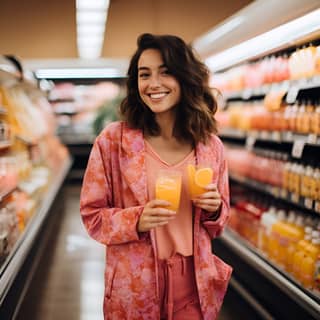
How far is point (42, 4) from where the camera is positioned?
5.20 metres

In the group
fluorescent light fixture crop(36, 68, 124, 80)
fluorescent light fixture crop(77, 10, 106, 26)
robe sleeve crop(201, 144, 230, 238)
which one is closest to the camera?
robe sleeve crop(201, 144, 230, 238)

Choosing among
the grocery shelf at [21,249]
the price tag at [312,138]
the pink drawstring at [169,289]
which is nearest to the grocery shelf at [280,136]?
the price tag at [312,138]

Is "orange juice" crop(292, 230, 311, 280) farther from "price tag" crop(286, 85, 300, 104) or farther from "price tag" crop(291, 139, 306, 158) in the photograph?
"price tag" crop(286, 85, 300, 104)

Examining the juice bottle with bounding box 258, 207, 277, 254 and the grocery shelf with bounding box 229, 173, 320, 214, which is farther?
the juice bottle with bounding box 258, 207, 277, 254

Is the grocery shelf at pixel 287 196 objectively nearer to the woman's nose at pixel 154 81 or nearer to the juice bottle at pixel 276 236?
the juice bottle at pixel 276 236

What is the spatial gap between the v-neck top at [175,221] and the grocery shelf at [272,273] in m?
1.29

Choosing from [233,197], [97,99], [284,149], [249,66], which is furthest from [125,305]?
[97,99]

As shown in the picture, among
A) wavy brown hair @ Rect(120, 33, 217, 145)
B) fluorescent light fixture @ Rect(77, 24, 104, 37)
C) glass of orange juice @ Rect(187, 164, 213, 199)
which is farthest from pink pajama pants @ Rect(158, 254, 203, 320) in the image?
fluorescent light fixture @ Rect(77, 24, 104, 37)

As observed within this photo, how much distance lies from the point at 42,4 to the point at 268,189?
2782 millimetres

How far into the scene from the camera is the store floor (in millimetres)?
Result: 4016

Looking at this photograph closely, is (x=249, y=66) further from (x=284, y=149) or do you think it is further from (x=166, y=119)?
(x=166, y=119)

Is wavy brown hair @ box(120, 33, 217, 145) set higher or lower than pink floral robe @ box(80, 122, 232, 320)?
higher

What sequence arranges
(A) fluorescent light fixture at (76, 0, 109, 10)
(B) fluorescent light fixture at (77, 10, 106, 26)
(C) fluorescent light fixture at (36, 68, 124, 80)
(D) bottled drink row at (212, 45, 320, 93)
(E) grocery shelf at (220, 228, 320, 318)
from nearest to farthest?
(E) grocery shelf at (220, 228, 320, 318)
(D) bottled drink row at (212, 45, 320, 93)
(A) fluorescent light fixture at (76, 0, 109, 10)
(B) fluorescent light fixture at (77, 10, 106, 26)
(C) fluorescent light fixture at (36, 68, 124, 80)

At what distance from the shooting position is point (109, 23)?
900 cm
